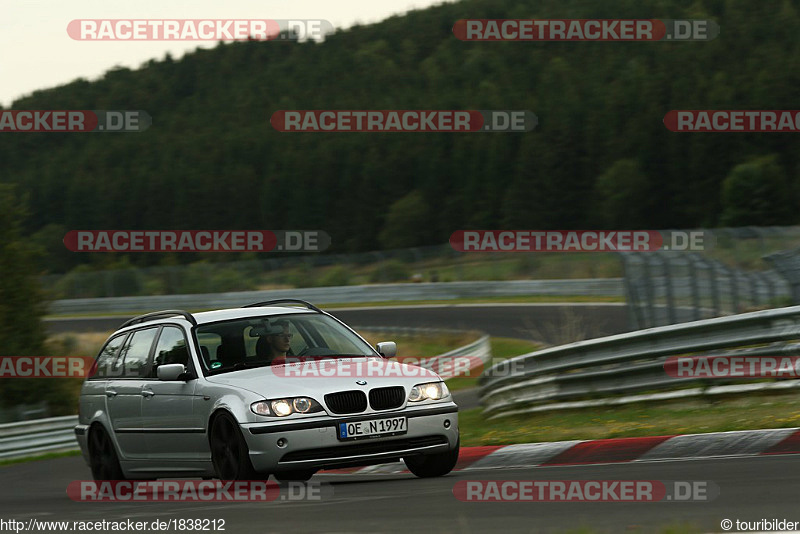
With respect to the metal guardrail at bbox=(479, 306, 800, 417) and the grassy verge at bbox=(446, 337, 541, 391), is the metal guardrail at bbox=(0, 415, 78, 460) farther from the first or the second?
the grassy verge at bbox=(446, 337, 541, 391)

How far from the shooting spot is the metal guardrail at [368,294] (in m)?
38.3

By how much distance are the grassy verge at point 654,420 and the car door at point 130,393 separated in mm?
3299

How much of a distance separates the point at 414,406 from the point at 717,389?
3.60 metres

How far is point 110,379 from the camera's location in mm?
10445

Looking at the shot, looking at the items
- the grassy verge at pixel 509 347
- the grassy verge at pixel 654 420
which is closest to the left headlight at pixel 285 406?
the grassy verge at pixel 654 420

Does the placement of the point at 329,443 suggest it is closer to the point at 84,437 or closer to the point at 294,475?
the point at 294,475

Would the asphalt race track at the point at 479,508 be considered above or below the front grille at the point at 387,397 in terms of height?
below

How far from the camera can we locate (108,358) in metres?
10.8

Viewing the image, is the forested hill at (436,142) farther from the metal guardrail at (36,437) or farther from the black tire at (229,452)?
the black tire at (229,452)

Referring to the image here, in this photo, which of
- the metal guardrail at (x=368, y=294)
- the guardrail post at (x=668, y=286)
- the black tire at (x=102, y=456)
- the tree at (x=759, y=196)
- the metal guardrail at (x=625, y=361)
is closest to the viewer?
the black tire at (x=102, y=456)

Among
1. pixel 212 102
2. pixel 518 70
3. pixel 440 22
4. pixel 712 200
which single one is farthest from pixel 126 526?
pixel 440 22

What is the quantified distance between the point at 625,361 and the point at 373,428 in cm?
444

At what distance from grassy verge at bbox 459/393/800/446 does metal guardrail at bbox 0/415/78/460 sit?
30.0ft

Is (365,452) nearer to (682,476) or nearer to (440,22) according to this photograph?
(682,476)
